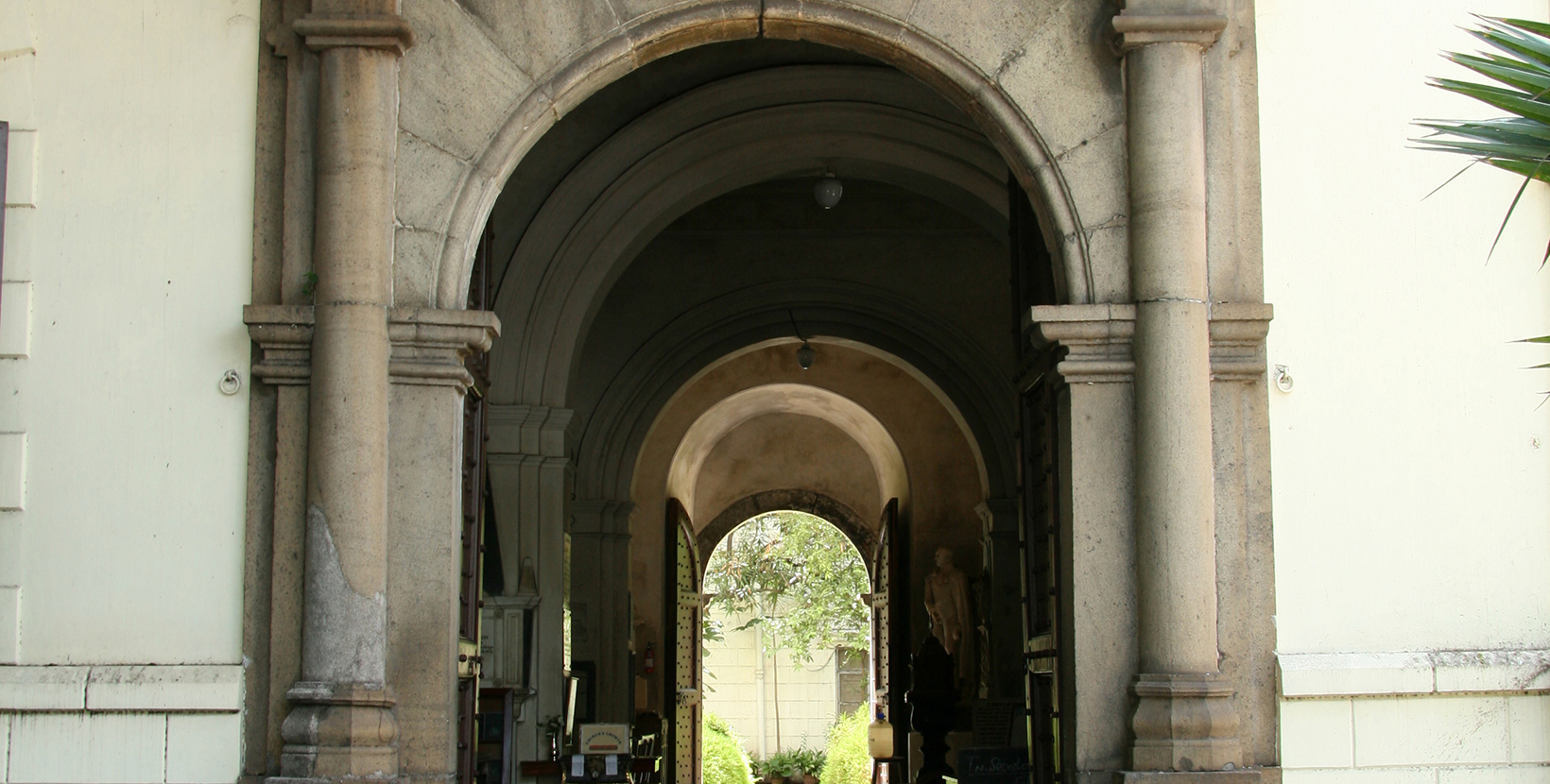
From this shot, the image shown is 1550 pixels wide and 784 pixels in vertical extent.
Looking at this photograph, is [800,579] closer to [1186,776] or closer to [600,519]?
[600,519]

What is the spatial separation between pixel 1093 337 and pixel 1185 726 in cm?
140

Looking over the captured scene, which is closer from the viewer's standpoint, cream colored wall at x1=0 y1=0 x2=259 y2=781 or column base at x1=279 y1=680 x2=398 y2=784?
column base at x1=279 y1=680 x2=398 y2=784

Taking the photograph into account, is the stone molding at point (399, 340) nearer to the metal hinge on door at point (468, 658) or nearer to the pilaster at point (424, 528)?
the pilaster at point (424, 528)

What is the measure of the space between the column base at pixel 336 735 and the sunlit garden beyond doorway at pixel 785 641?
17362 millimetres

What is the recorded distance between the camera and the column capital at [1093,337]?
5746mm

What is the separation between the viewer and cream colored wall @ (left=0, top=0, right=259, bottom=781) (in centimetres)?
561

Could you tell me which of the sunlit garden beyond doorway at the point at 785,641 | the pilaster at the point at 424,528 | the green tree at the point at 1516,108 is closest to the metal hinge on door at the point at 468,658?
the pilaster at the point at 424,528

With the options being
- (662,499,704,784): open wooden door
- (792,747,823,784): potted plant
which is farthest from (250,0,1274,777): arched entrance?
(792,747,823,784): potted plant

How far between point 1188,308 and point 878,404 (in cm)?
985

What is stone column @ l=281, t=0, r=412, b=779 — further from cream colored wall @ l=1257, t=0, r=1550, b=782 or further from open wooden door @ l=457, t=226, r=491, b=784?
cream colored wall @ l=1257, t=0, r=1550, b=782

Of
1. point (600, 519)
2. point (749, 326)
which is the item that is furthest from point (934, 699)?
point (749, 326)

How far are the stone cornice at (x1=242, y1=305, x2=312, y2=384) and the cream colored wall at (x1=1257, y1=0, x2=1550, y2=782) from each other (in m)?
3.50

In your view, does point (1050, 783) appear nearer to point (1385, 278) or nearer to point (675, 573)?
point (1385, 278)

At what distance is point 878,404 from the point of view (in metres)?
15.5
